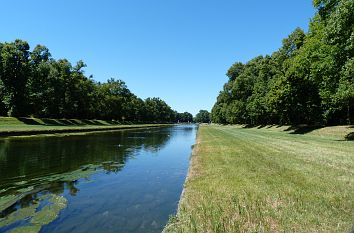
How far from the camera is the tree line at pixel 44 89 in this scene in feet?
233

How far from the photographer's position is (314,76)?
35531 millimetres

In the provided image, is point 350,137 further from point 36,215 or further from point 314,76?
point 36,215

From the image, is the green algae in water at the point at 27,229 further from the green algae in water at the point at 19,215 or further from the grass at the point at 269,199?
the grass at the point at 269,199

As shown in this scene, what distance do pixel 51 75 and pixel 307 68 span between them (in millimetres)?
65573

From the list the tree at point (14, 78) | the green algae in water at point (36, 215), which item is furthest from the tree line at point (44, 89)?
the green algae in water at point (36, 215)

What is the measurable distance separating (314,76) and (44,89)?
6707 cm

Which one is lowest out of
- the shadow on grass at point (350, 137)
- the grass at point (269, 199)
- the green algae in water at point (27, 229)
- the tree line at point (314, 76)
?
the green algae in water at point (27, 229)

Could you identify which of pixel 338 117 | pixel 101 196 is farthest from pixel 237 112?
pixel 101 196

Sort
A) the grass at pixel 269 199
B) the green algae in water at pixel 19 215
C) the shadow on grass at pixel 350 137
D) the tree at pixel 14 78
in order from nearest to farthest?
1. the grass at pixel 269 199
2. the green algae in water at pixel 19 215
3. the shadow on grass at pixel 350 137
4. the tree at pixel 14 78

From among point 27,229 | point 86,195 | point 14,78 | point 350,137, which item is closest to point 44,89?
point 14,78

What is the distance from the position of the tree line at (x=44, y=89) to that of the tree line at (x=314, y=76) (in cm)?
4773

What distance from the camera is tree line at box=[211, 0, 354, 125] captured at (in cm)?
2839

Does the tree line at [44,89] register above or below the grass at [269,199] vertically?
above

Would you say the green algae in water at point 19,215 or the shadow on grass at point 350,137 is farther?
the shadow on grass at point 350,137
